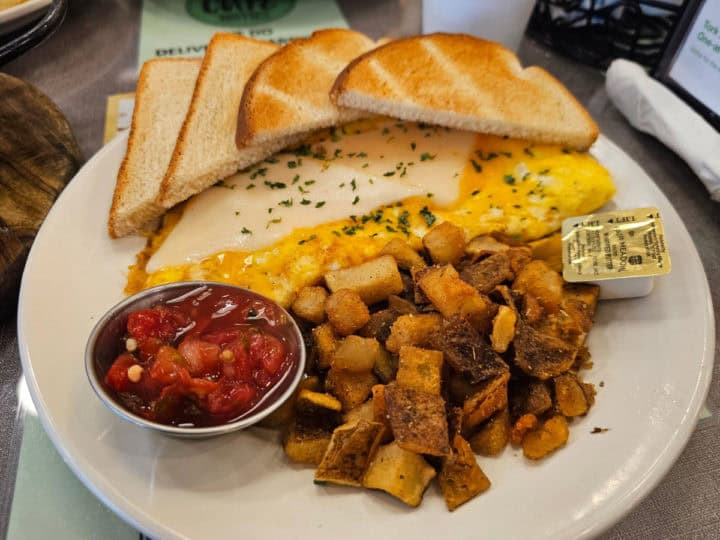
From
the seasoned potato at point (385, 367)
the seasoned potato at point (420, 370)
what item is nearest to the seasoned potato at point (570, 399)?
the seasoned potato at point (420, 370)

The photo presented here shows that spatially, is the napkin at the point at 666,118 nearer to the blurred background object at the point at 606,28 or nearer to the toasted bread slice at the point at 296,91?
the blurred background object at the point at 606,28

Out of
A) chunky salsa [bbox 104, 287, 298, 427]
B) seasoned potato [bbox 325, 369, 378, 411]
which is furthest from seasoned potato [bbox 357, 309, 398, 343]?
chunky salsa [bbox 104, 287, 298, 427]

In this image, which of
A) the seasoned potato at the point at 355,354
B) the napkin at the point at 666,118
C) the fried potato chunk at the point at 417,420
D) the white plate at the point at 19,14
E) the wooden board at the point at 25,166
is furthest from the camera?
the napkin at the point at 666,118

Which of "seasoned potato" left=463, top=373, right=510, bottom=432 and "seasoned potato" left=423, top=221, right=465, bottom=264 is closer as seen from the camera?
"seasoned potato" left=463, top=373, right=510, bottom=432

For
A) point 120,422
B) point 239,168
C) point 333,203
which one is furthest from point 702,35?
point 120,422

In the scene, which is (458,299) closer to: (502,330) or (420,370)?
(502,330)

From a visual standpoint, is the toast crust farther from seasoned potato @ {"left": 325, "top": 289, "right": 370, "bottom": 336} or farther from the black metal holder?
seasoned potato @ {"left": 325, "top": 289, "right": 370, "bottom": 336}

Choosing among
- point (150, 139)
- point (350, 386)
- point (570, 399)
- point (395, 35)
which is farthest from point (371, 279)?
point (395, 35)
